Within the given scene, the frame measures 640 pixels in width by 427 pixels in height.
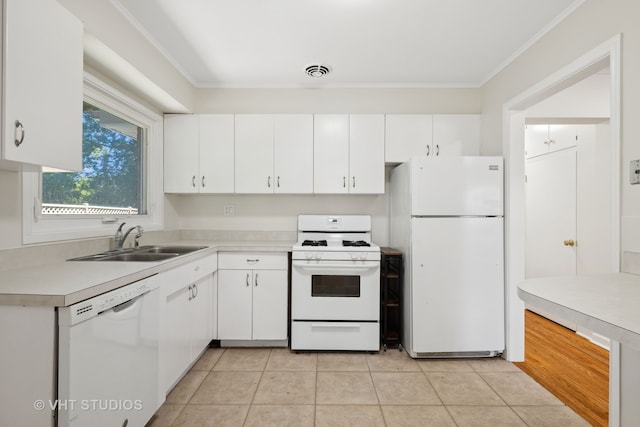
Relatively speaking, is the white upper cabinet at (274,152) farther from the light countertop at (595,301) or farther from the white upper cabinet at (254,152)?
the light countertop at (595,301)

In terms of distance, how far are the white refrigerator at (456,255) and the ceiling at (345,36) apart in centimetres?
87

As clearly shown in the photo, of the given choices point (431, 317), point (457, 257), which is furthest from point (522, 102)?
point (431, 317)

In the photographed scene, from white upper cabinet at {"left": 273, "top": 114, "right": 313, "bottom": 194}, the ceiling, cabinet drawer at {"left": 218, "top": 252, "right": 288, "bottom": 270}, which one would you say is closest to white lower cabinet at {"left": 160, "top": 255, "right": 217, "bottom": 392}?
cabinet drawer at {"left": 218, "top": 252, "right": 288, "bottom": 270}

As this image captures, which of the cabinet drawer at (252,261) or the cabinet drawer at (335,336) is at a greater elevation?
the cabinet drawer at (252,261)

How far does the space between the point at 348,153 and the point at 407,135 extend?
590 mm

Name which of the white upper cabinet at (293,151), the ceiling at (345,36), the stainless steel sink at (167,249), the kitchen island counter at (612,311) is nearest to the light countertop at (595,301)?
the kitchen island counter at (612,311)

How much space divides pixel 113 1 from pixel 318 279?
7.68 ft

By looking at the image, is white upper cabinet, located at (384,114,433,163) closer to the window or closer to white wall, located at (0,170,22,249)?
the window

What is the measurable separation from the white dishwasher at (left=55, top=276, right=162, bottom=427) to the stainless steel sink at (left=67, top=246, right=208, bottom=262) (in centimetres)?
56

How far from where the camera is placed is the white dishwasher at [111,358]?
101cm

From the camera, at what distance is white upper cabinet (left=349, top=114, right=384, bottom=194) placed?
8.87ft

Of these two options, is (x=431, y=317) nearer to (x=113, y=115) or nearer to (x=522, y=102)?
(x=522, y=102)

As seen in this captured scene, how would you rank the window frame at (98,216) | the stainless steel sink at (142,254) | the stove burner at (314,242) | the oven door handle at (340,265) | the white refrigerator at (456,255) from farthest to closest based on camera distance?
1. the stove burner at (314,242)
2. the oven door handle at (340,265)
3. the white refrigerator at (456,255)
4. the stainless steel sink at (142,254)
5. the window frame at (98,216)

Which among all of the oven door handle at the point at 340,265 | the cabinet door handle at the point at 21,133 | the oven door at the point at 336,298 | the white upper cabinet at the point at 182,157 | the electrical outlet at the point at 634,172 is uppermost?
the white upper cabinet at the point at 182,157
